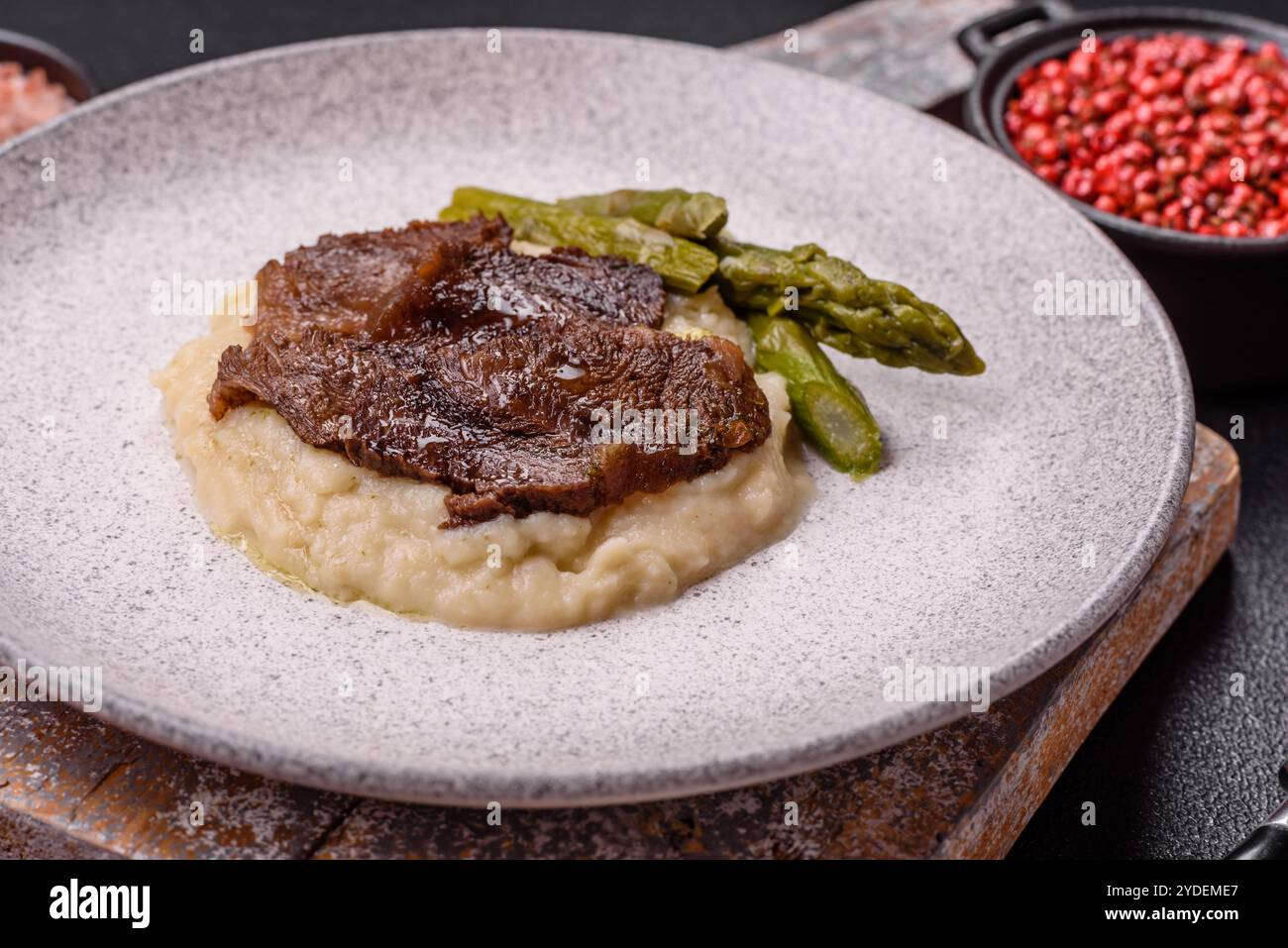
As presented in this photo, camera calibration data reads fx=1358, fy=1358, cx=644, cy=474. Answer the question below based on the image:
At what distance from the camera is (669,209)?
16.5 ft

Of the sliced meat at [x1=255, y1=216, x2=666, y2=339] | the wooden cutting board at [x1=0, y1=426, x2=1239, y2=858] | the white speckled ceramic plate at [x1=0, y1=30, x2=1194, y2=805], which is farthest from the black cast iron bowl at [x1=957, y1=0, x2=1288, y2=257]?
the wooden cutting board at [x1=0, y1=426, x2=1239, y2=858]

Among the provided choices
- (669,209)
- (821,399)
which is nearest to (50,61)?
(669,209)

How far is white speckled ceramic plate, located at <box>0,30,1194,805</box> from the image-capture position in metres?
3.47

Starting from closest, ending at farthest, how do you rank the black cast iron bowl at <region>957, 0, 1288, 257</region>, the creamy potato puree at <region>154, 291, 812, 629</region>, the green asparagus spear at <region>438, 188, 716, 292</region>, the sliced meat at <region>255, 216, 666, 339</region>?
1. the creamy potato puree at <region>154, 291, 812, 629</region>
2. the sliced meat at <region>255, 216, 666, 339</region>
3. the green asparagus spear at <region>438, 188, 716, 292</region>
4. the black cast iron bowl at <region>957, 0, 1288, 257</region>

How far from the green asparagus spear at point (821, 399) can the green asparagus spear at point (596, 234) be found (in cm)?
34

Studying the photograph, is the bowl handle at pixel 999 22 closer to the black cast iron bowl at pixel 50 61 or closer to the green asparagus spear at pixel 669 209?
the green asparagus spear at pixel 669 209

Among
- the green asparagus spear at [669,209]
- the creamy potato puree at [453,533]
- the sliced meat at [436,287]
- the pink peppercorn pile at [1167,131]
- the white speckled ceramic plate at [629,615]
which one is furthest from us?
the pink peppercorn pile at [1167,131]

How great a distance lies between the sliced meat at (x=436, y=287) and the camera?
4.45 metres

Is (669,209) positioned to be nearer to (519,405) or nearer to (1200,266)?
(519,405)

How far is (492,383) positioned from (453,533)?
508 millimetres

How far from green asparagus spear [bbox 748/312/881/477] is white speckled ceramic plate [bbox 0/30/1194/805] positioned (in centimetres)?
10

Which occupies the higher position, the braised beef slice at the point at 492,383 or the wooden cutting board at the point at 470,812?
the braised beef slice at the point at 492,383

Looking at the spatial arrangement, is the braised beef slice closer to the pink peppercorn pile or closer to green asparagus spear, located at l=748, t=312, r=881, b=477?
green asparagus spear, located at l=748, t=312, r=881, b=477

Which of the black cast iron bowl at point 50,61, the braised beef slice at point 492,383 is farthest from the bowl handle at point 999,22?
the black cast iron bowl at point 50,61
